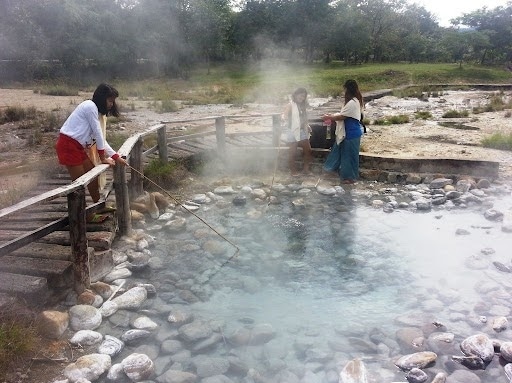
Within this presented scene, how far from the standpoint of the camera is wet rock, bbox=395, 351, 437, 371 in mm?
3078

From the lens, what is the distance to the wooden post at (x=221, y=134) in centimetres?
782

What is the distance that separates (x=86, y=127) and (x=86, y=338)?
2033 mm

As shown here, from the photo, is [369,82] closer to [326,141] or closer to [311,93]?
[311,93]

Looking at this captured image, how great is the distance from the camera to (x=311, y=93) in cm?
2039

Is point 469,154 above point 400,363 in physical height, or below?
above

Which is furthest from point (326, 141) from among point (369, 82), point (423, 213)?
point (369, 82)

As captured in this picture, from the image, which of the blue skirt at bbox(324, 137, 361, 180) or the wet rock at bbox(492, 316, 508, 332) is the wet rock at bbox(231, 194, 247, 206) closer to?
the blue skirt at bbox(324, 137, 361, 180)

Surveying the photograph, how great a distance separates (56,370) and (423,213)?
4889mm

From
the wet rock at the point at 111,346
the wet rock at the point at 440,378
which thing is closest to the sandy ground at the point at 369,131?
the wet rock at the point at 111,346

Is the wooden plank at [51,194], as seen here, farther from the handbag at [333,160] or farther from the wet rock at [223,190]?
the handbag at [333,160]

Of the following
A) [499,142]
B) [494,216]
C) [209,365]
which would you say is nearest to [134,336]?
[209,365]

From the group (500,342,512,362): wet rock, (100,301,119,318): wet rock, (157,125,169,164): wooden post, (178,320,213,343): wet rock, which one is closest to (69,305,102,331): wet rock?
(100,301,119,318): wet rock

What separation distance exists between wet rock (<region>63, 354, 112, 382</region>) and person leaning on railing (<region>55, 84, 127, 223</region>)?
6.20 feet

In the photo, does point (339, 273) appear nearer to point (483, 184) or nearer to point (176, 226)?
point (176, 226)
